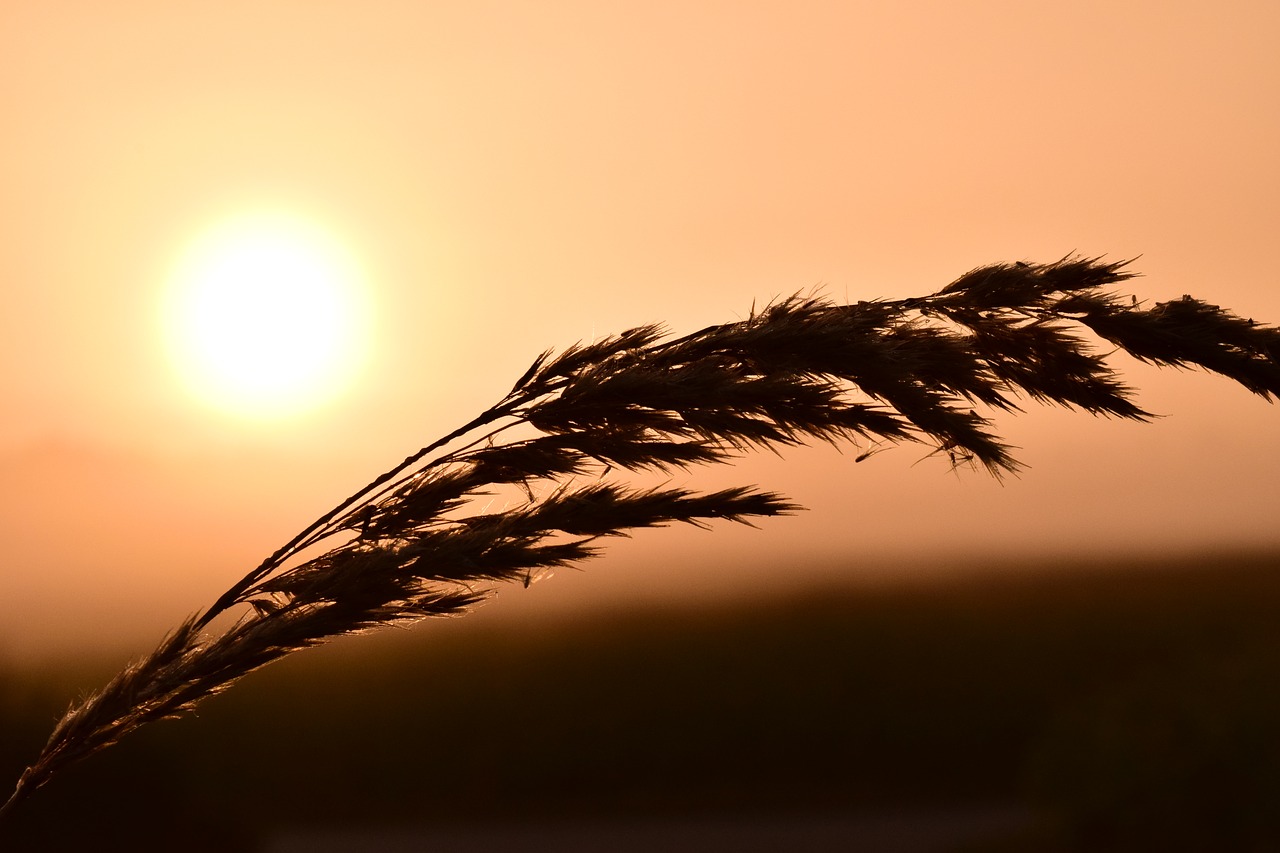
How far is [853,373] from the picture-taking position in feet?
5.59

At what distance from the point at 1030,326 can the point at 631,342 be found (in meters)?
0.74

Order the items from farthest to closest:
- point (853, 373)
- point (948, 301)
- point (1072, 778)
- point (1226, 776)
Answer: point (1072, 778), point (1226, 776), point (948, 301), point (853, 373)

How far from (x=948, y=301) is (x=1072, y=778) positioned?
22.0ft

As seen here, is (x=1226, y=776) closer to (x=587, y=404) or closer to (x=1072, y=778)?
(x=1072, y=778)

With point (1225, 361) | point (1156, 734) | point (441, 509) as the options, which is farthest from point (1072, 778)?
point (441, 509)

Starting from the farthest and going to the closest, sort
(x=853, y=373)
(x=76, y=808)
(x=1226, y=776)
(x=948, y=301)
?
(x=1226, y=776) < (x=76, y=808) < (x=948, y=301) < (x=853, y=373)

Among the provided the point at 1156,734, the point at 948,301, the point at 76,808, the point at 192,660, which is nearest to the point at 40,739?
the point at 76,808

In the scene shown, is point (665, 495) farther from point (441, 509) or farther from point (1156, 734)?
point (1156, 734)

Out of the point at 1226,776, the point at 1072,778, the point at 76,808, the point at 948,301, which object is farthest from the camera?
the point at 1072,778

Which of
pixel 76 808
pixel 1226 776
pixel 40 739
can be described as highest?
pixel 40 739

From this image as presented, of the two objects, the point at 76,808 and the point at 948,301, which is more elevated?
the point at 948,301

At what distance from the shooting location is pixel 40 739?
20.7ft

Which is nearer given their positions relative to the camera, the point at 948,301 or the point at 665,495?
the point at 665,495

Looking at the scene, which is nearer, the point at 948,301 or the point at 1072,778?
the point at 948,301
